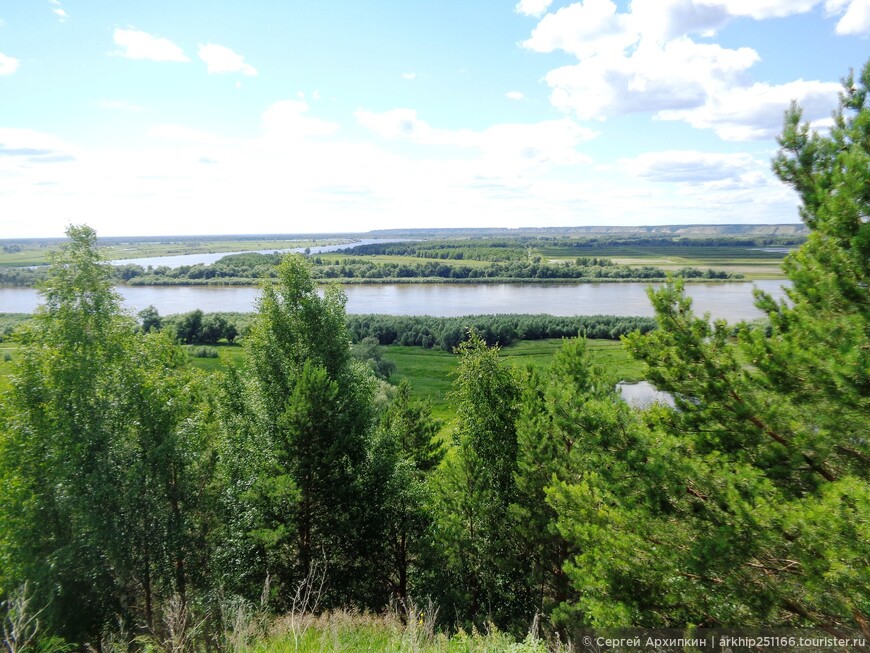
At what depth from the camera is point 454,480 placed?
10.7m

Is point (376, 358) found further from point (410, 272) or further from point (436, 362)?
point (410, 272)

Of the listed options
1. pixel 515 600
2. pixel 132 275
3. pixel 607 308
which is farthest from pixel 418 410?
pixel 132 275

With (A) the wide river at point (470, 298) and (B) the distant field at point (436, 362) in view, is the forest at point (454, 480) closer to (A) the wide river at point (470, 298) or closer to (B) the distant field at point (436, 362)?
(B) the distant field at point (436, 362)

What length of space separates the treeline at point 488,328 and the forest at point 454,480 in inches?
1824

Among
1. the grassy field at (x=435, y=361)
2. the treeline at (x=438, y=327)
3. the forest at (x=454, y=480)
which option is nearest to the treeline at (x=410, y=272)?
the treeline at (x=438, y=327)

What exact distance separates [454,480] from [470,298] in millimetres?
85214

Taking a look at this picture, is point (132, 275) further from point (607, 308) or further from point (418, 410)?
point (418, 410)

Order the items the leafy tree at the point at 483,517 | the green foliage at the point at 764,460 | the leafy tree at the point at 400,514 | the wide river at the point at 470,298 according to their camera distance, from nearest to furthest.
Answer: the green foliage at the point at 764,460 < the leafy tree at the point at 483,517 < the leafy tree at the point at 400,514 < the wide river at the point at 470,298

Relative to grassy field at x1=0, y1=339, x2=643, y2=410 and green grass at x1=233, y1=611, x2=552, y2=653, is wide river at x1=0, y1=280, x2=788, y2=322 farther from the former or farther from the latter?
green grass at x1=233, y1=611, x2=552, y2=653

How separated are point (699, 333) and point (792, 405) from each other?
1289 millimetres

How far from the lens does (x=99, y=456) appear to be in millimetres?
8875

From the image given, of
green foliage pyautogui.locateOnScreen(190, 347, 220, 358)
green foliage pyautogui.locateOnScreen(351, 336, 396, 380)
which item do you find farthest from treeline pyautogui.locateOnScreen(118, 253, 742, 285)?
green foliage pyautogui.locateOnScreen(351, 336, 396, 380)

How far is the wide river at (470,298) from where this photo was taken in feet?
242

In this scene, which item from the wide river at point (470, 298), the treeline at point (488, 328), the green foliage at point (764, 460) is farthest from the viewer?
the wide river at point (470, 298)
